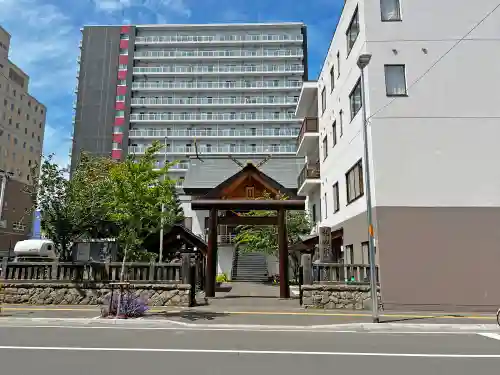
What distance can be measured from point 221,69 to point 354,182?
58.9 metres

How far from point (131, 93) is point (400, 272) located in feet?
213

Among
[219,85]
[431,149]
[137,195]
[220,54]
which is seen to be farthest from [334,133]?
[220,54]

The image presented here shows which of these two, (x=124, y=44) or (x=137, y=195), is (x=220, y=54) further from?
(x=137, y=195)

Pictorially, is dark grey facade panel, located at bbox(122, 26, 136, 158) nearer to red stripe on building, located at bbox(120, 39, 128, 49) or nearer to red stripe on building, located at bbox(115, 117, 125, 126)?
red stripe on building, located at bbox(120, 39, 128, 49)

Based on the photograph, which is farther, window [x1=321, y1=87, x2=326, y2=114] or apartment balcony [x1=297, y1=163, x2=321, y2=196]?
apartment balcony [x1=297, y1=163, x2=321, y2=196]

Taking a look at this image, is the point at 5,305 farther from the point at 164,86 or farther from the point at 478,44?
the point at 164,86

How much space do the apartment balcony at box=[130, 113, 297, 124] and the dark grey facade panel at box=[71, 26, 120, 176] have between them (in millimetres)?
5915

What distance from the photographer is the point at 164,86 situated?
233ft

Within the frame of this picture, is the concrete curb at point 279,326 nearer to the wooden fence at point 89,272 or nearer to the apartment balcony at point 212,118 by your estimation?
the wooden fence at point 89,272

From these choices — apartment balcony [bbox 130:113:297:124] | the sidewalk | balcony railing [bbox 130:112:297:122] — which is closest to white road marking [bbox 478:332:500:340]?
the sidewalk

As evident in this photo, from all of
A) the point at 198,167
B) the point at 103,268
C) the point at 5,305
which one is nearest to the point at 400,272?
the point at 103,268

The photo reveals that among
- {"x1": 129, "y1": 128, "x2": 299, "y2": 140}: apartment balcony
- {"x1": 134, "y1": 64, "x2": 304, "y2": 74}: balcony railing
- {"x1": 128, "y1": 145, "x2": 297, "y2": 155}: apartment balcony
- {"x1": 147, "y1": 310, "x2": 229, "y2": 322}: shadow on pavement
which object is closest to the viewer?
{"x1": 147, "y1": 310, "x2": 229, "y2": 322}: shadow on pavement

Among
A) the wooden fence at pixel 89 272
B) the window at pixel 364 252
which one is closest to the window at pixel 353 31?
the window at pixel 364 252

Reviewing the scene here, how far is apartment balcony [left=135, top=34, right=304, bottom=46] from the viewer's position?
240 ft
